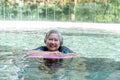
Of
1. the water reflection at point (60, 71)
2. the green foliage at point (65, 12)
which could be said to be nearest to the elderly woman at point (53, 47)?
the water reflection at point (60, 71)

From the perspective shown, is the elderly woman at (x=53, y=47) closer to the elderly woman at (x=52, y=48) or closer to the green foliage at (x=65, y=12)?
the elderly woman at (x=52, y=48)

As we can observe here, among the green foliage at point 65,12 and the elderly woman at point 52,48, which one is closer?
the elderly woman at point 52,48

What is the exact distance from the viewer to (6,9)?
27.9 m

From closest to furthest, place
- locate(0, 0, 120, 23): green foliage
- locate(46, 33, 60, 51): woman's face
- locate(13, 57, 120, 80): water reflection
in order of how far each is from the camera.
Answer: locate(13, 57, 120, 80): water reflection
locate(46, 33, 60, 51): woman's face
locate(0, 0, 120, 23): green foliage

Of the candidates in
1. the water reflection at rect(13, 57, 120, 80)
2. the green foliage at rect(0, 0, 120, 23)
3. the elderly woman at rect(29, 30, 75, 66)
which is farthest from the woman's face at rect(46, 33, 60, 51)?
the green foliage at rect(0, 0, 120, 23)

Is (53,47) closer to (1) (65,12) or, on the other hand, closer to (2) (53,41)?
(2) (53,41)

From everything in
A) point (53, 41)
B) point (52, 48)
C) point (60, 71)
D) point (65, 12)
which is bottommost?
point (65, 12)

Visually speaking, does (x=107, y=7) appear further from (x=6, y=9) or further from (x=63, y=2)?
(x=6, y=9)

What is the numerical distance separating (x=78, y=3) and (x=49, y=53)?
2541 cm

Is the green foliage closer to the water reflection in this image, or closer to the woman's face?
the woman's face

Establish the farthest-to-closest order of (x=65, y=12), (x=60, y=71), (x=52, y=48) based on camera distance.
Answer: (x=65, y=12) < (x=52, y=48) < (x=60, y=71)

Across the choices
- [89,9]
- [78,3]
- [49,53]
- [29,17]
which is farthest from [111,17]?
[49,53]

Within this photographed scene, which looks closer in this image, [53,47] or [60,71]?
[60,71]

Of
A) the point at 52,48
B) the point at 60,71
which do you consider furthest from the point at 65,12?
the point at 60,71
